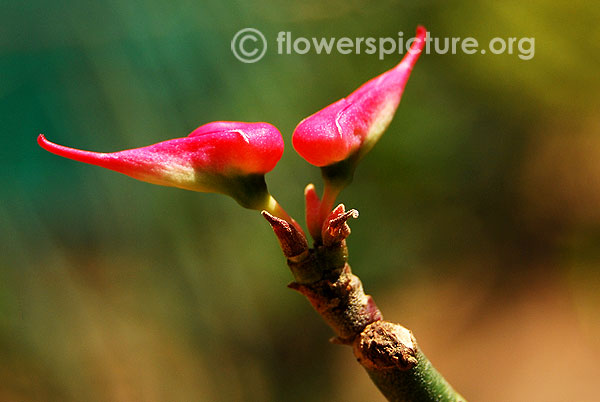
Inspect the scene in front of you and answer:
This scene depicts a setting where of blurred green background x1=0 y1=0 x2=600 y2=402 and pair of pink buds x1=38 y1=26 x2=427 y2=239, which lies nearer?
pair of pink buds x1=38 y1=26 x2=427 y2=239

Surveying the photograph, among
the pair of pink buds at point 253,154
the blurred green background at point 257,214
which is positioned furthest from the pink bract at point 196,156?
the blurred green background at point 257,214

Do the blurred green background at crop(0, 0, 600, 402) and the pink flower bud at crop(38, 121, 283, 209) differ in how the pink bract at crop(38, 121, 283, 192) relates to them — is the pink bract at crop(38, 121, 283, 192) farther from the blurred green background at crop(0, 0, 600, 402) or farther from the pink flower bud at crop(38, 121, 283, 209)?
the blurred green background at crop(0, 0, 600, 402)

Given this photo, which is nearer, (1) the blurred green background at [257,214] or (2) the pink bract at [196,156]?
(2) the pink bract at [196,156]

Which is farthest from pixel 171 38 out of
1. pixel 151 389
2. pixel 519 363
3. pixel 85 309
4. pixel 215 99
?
pixel 519 363

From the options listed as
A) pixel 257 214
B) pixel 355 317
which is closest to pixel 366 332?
pixel 355 317

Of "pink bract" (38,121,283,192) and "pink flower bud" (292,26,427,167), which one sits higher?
"pink flower bud" (292,26,427,167)

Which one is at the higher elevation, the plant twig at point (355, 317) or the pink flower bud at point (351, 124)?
the pink flower bud at point (351, 124)

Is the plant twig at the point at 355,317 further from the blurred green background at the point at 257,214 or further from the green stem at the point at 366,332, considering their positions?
the blurred green background at the point at 257,214

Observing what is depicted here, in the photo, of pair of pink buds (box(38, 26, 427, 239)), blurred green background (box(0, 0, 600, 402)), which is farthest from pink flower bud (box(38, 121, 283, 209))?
blurred green background (box(0, 0, 600, 402))
